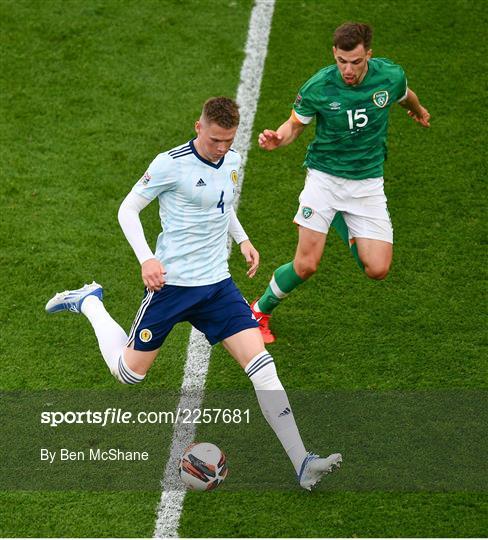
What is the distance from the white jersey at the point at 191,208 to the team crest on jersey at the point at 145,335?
332mm

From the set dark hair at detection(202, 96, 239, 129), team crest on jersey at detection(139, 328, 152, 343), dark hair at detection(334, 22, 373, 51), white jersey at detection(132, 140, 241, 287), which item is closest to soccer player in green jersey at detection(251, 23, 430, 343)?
dark hair at detection(334, 22, 373, 51)

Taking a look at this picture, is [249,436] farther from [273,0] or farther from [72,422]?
[273,0]

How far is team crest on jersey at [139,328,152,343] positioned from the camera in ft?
21.1

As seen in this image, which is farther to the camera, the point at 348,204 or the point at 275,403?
the point at 348,204

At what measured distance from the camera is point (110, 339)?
22.2ft

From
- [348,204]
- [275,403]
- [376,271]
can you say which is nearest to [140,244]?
[275,403]

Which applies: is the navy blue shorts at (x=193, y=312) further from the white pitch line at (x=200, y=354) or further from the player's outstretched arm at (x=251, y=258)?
the white pitch line at (x=200, y=354)

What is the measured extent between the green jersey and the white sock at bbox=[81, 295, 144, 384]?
1763 mm

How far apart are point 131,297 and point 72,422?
4.24 feet

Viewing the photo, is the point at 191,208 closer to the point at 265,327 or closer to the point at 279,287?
the point at 279,287

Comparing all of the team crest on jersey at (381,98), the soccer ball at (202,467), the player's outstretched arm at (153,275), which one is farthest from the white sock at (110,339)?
the team crest on jersey at (381,98)

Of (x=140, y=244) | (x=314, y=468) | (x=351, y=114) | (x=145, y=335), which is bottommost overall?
(x=314, y=468)

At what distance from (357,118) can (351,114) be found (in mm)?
50

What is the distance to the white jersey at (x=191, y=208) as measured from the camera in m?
6.19
